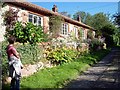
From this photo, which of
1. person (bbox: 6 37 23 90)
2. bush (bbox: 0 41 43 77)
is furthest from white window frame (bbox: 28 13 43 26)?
person (bbox: 6 37 23 90)

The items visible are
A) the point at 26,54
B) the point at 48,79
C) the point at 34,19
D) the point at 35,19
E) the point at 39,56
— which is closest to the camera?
the point at 48,79

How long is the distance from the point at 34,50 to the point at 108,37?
39.5 m

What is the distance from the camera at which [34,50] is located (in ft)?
45.2

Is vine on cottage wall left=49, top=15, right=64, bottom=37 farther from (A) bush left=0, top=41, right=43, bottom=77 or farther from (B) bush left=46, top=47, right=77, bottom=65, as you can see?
(A) bush left=0, top=41, right=43, bottom=77

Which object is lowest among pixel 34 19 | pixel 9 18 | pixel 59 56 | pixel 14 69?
pixel 14 69

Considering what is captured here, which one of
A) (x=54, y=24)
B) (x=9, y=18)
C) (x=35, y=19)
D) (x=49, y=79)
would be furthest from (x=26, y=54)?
(x=54, y=24)

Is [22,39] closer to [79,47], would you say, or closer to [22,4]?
[22,4]

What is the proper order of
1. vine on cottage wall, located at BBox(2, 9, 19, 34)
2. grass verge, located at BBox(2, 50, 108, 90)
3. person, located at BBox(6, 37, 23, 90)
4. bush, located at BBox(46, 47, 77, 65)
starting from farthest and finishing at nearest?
bush, located at BBox(46, 47, 77, 65) < vine on cottage wall, located at BBox(2, 9, 19, 34) < grass verge, located at BBox(2, 50, 108, 90) < person, located at BBox(6, 37, 23, 90)

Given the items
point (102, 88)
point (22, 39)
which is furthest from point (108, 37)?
point (102, 88)

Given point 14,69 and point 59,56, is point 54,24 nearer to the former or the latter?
point 59,56

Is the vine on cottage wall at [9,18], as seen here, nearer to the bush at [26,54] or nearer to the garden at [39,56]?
the garden at [39,56]

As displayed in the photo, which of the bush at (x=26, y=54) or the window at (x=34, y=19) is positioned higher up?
the window at (x=34, y=19)

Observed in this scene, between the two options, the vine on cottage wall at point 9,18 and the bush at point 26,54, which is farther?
the vine on cottage wall at point 9,18

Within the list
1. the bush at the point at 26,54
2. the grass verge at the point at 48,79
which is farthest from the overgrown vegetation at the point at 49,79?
the bush at the point at 26,54
